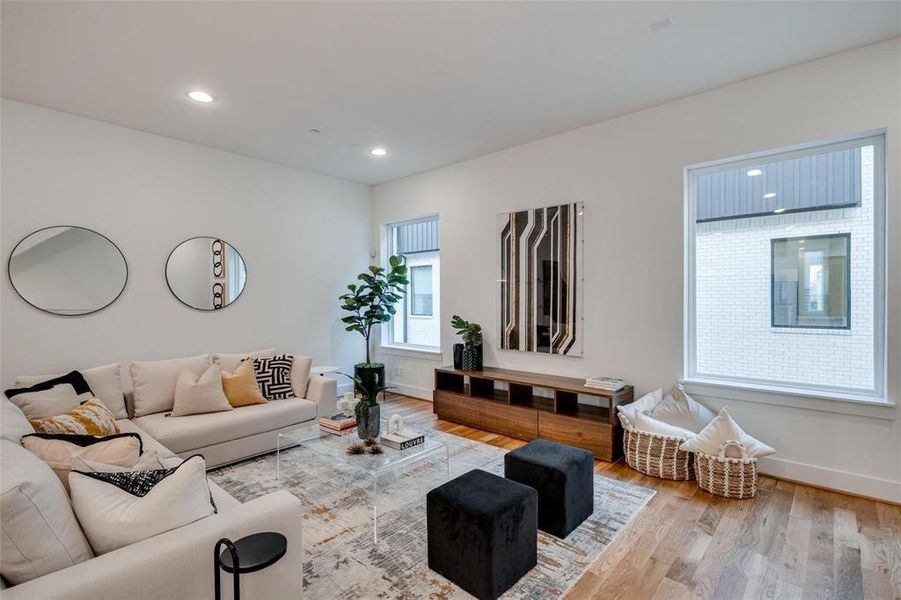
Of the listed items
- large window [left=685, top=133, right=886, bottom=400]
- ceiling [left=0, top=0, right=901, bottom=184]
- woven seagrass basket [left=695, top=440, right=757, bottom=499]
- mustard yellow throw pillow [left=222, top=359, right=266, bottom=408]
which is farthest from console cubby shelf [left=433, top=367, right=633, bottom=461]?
ceiling [left=0, top=0, right=901, bottom=184]

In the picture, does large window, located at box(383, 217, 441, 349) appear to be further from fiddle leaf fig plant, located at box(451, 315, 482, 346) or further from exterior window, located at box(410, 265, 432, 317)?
fiddle leaf fig plant, located at box(451, 315, 482, 346)

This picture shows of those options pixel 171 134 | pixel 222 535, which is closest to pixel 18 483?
pixel 222 535

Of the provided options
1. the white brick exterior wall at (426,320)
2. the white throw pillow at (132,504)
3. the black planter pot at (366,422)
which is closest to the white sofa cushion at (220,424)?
the black planter pot at (366,422)

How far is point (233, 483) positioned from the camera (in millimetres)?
3053

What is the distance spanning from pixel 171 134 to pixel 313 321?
8.20 ft

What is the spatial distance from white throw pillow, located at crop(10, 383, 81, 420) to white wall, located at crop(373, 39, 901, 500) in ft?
11.7

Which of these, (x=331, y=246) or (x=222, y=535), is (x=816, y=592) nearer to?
(x=222, y=535)

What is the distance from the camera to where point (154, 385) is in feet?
11.4

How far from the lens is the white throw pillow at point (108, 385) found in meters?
3.23

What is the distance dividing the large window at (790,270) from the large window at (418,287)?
3019mm

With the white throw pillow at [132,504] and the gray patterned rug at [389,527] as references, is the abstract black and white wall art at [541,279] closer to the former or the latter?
the gray patterned rug at [389,527]

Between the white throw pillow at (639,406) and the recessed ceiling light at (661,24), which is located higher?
the recessed ceiling light at (661,24)

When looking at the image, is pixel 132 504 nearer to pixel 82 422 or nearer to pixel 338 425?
pixel 82 422

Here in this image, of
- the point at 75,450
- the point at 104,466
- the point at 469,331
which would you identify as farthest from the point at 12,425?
the point at 469,331
